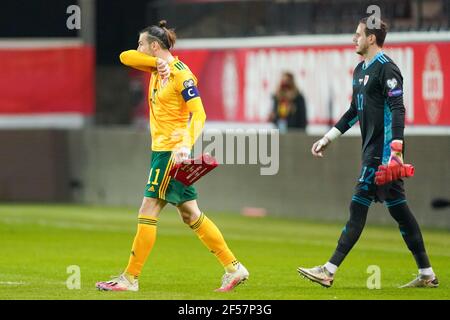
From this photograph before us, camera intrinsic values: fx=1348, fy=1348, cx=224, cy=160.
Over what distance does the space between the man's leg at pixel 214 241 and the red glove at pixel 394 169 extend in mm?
1353

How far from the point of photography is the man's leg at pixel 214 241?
1105 centimetres

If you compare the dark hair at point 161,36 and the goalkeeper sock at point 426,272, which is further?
the goalkeeper sock at point 426,272

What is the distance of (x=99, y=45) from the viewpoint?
94.8 ft

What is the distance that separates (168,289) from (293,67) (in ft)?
39.4

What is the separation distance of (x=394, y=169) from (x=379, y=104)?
2.10 ft

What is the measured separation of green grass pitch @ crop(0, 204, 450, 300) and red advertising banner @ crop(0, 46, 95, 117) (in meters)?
3.05

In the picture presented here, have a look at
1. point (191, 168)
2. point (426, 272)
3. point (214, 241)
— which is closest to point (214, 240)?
point (214, 241)

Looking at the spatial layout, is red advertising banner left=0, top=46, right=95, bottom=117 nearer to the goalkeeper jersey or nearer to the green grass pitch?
the green grass pitch

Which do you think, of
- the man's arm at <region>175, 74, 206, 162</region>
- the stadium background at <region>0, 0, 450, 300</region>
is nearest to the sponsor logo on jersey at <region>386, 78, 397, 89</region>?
the man's arm at <region>175, 74, 206, 162</region>

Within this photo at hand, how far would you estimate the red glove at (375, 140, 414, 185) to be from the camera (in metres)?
10.9

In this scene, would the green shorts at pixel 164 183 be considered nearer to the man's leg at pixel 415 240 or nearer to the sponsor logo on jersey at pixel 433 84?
the man's leg at pixel 415 240

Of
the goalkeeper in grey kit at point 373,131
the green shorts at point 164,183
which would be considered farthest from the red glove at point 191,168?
the goalkeeper in grey kit at point 373,131
